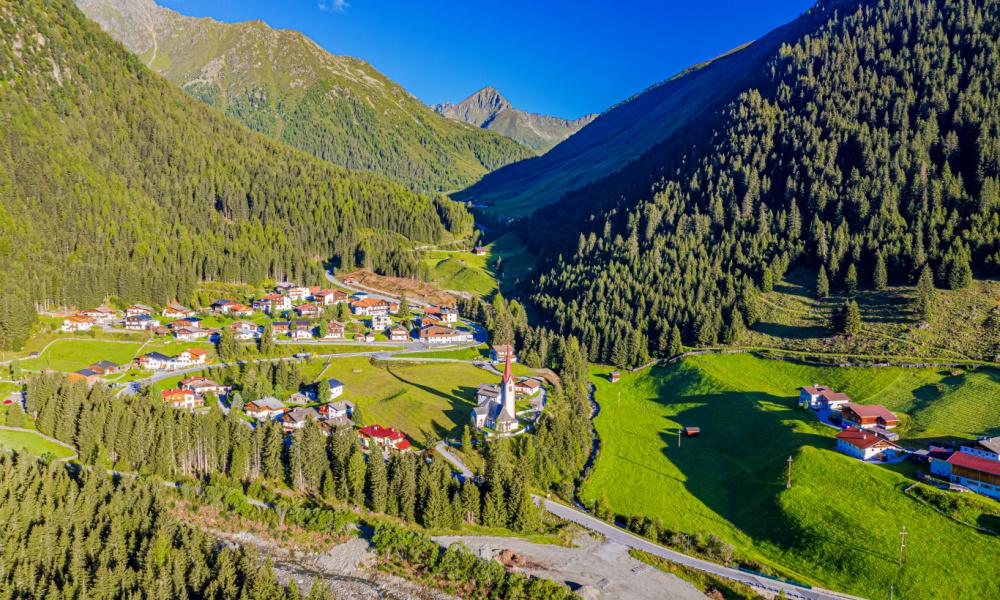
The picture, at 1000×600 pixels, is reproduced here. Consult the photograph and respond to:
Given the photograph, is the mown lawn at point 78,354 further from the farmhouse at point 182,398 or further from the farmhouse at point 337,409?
the farmhouse at point 337,409

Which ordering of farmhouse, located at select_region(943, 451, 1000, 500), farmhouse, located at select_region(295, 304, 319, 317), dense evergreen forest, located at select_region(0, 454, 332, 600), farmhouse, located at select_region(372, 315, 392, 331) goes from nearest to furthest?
dense evergreen forest, located at select_region(0, 454, 332, 600)
farmhouse, located at select_region(943, 451, 1000, 500)
farmhouse, located at select_region(372, 315, 392, 331)
farmhouse, located at select_region(295, 304, 319, 317)

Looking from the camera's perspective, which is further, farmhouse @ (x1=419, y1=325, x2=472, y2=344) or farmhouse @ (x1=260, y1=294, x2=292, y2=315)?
farmhouse @ (x1=260, y1=294, x2=292, y2=315)

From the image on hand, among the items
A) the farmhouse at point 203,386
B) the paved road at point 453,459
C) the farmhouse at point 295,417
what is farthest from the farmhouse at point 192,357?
the paved road at point 453,459

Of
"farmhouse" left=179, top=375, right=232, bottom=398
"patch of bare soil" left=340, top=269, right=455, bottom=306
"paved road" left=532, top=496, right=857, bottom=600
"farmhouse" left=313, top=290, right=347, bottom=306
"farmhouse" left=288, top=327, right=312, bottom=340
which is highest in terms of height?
"patch of bare soil" left=340, top=269, right=455, bottom=306

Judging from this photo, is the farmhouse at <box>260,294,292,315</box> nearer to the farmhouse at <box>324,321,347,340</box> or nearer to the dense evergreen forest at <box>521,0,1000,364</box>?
the farmhouse at <box>324,321,347,340</box>

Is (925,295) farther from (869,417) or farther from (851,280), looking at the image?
(869,417)

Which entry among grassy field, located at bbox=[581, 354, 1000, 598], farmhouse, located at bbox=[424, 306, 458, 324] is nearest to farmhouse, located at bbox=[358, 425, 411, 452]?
grassy field, located at bbox=[581, 354, 1000, 598]
